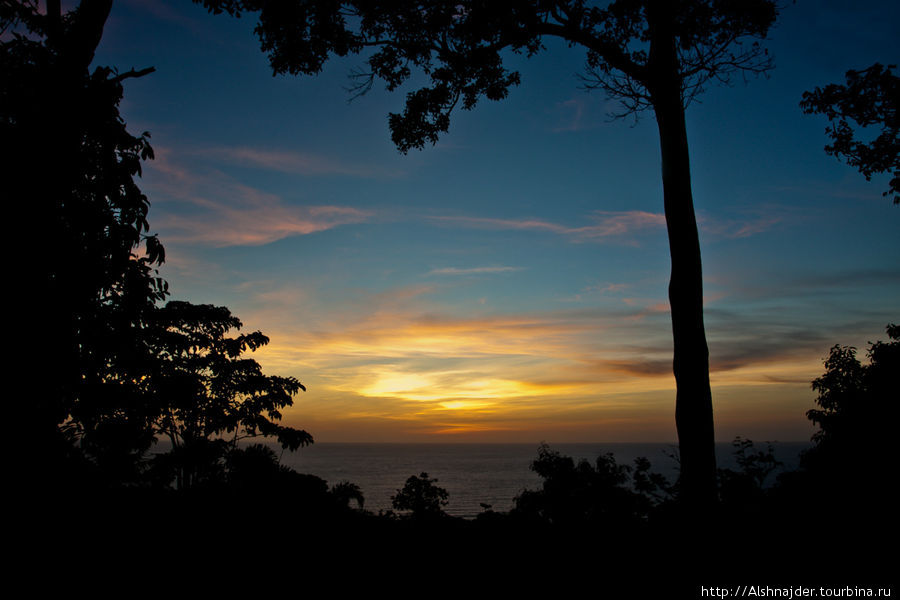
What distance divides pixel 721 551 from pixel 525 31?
8006 millimetres

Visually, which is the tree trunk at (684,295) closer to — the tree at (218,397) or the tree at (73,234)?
the tree at (73,234)

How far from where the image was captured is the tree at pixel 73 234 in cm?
518

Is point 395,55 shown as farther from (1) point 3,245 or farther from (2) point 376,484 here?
(2) point 376,484

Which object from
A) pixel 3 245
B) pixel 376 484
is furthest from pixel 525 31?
pixel 376 484

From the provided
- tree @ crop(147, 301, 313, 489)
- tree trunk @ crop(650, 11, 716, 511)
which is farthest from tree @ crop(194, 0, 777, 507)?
tree @ crop(147, 301, 313, 489)

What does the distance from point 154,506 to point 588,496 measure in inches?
421

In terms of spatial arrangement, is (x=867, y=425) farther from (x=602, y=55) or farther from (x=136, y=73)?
(x=136, y=73)

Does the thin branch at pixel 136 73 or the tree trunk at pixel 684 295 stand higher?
the thin branch at pixel 136 73

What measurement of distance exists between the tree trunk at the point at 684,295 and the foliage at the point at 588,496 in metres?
1.34

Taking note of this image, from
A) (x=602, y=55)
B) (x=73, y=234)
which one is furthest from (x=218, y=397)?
(x=602, y=55)

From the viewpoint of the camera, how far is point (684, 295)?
20.4ft

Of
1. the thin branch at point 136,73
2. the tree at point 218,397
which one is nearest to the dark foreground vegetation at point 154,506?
the thin branch at point 136,73

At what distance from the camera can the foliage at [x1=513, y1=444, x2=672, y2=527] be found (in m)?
7.15

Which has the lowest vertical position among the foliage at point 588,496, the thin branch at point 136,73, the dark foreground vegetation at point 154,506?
the foliage at point 588,496
